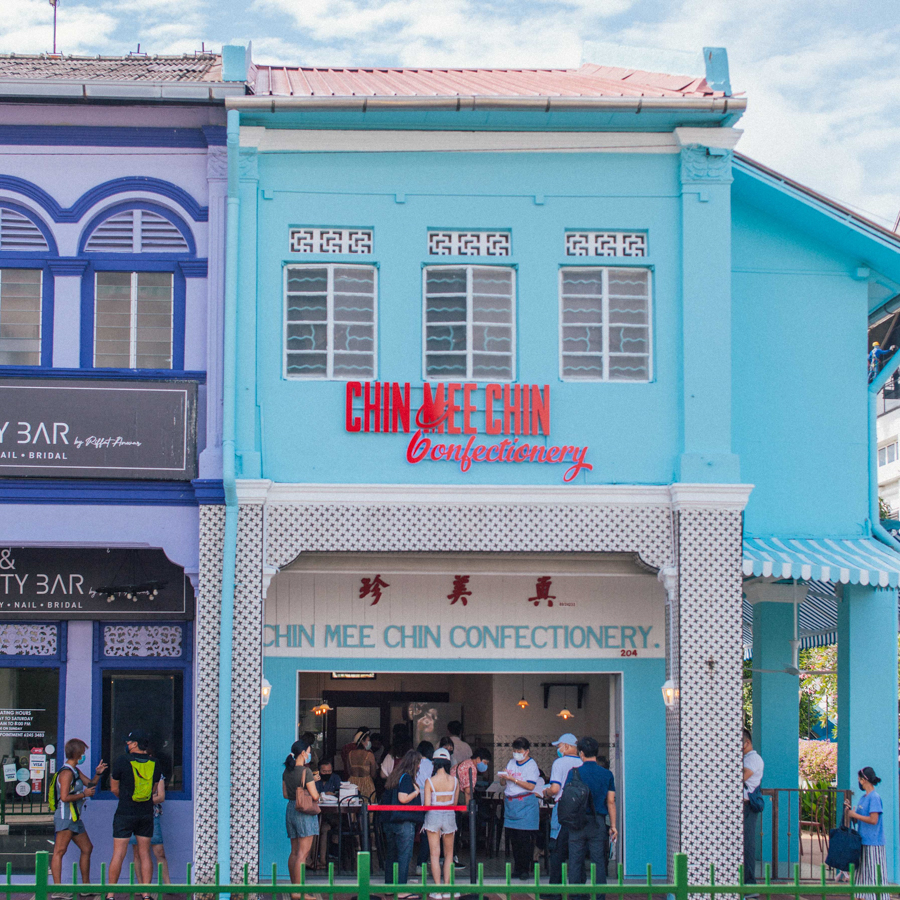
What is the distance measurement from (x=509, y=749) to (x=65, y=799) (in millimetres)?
6014

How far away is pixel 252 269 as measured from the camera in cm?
1237

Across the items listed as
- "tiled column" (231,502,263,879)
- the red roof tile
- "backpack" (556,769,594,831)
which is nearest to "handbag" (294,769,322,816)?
"tiled column" (231,502,263,879)

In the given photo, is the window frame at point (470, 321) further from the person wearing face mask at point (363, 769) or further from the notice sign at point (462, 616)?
the person wearing face mask at point (363, 769)

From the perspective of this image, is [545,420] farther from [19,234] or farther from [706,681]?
[19,234]

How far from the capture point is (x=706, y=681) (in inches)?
470

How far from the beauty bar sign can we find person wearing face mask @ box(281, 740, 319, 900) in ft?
10.5

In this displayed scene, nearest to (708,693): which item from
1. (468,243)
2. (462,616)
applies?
(462,616)

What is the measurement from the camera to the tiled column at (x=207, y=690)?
457 inches

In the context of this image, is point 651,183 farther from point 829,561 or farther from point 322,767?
point 322,767

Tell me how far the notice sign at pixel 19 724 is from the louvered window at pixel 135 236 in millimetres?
5191

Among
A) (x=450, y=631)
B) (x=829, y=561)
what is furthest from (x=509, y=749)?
(x=829, y=561)

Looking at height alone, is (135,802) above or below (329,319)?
below

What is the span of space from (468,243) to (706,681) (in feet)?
16.9

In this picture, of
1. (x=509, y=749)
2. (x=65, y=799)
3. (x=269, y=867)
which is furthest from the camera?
(x=509, y=749)
